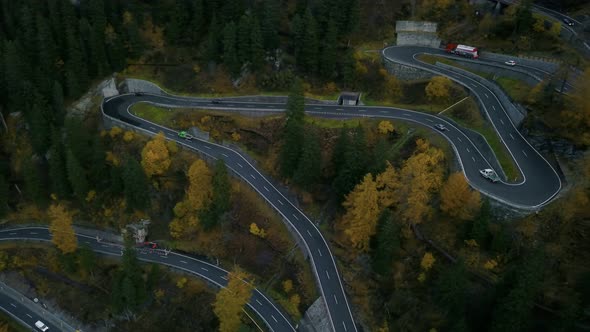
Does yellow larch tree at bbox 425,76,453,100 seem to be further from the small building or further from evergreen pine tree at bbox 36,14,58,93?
evergreen pine tree at bbox 36,14,58,93

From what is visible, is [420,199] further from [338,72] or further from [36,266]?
[36,266]

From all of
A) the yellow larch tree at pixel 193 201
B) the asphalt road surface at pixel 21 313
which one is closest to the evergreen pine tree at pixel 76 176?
the yellow larch tree at pixel 193 201

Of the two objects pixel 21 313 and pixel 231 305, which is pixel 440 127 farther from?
pixel 21 313

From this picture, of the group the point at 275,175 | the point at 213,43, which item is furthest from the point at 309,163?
the point at 213,43

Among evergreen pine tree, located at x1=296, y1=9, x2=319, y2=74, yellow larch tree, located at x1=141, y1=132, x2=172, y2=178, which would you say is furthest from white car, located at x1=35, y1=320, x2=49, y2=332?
evergreen pine tree, located at x1=296, y1=9, x2=319, y2=74

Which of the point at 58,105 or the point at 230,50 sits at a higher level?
the point at 230,50

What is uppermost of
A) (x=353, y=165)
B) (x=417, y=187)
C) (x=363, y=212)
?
(x=417, y=187)
